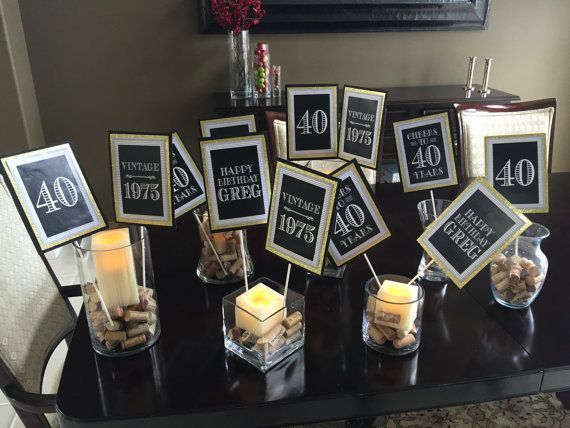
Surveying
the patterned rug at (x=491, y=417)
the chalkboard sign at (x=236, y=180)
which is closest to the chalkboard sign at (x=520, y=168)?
the chalkboard sign at (x=236, y=180)

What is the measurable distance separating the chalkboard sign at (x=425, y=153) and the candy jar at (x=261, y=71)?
1592 millimetres

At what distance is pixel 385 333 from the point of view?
2.74 ft

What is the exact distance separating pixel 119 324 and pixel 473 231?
67 centimetres

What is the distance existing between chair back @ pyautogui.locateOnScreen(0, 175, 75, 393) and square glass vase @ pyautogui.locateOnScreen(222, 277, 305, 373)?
1.52 ft

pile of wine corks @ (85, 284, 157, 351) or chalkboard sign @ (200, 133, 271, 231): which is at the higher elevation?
chalkboard sign @ (200, 133, 271, 231)

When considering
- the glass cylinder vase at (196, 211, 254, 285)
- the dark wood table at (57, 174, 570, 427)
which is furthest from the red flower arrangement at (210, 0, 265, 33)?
the dark wood table at (57, 174, 570, 427)

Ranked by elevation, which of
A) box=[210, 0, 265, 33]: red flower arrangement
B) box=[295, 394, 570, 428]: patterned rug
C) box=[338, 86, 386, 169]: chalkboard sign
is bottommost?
box=[295, 394, 570, 428]: patterned rug

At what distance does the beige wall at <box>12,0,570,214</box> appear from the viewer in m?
2.54

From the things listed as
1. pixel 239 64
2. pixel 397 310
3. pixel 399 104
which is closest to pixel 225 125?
pixel 397 310

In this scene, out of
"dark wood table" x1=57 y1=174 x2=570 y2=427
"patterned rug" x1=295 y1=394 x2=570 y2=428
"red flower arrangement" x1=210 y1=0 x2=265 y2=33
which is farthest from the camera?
"red flower arrangement" x1=210 y1=0 x2=265 y2=33

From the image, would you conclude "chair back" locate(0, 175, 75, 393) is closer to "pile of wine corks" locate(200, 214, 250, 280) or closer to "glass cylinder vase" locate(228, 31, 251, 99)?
"pile of wine corks" locate(200, 214, 250, 280)

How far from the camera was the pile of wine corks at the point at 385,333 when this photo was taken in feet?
2.72

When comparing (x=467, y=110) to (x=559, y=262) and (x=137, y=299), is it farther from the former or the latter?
(x=137, y=299)

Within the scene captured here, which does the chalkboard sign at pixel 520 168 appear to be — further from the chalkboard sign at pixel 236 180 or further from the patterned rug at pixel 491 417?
the patterned rug at pixel 491 417
